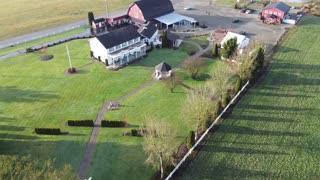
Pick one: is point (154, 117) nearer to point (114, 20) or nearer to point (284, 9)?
point (114, 20)

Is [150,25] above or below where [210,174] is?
above

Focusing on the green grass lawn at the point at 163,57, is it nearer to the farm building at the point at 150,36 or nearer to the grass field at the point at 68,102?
the grass field at the point at 68,102

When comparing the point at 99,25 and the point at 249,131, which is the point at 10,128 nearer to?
the point at 249,131

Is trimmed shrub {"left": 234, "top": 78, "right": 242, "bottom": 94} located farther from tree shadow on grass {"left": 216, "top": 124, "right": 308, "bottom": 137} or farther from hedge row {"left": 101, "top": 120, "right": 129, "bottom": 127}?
hedge row {"left": 101, "top": 120, "right": 129, "bottom": 127}

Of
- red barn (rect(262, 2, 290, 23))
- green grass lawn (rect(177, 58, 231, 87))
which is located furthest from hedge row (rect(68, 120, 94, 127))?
red barn (rect(262, 2, 290, 23))

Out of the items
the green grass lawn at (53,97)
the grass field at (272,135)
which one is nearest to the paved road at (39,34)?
the green grass lawn at (53,97)

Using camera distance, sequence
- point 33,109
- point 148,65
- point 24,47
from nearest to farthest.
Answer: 1. point 33,109
2. point 148,65
3. point 24,47

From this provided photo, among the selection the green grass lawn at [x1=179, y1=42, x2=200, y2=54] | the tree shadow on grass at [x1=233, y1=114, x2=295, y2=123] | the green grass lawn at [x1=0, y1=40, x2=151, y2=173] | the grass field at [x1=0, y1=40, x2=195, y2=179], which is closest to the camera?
the grass field at [x1=0, y1=40, x2=195, y2=179]

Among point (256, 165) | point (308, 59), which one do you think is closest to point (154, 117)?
point (256, 165)
